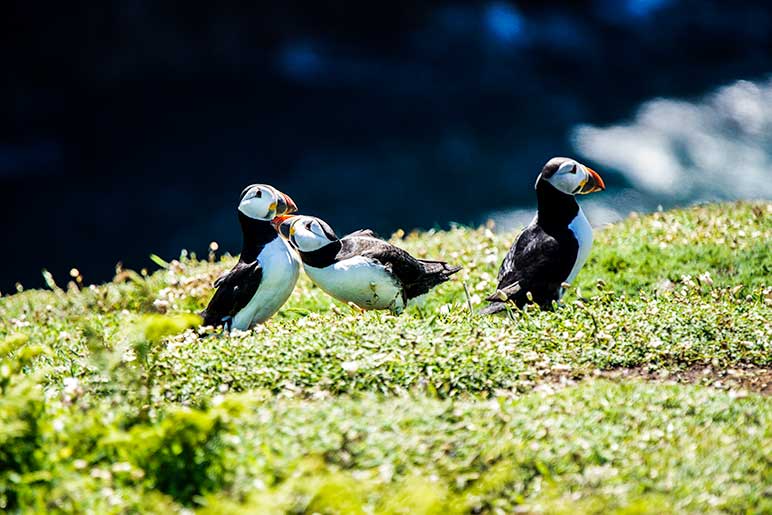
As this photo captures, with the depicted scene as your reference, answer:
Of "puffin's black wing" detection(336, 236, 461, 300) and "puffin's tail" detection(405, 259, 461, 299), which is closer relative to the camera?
"puffin's black wing" detection(336, 236, 461, 300)

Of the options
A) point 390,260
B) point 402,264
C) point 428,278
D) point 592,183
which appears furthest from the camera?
point 428,278

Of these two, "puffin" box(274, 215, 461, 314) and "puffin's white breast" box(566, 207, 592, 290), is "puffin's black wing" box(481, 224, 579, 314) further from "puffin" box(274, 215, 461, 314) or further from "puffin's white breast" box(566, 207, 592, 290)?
"puffin" box(274, 215, 461, 314)

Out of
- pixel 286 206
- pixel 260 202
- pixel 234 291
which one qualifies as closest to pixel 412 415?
pixel 234 291

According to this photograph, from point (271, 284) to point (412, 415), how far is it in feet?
8.08

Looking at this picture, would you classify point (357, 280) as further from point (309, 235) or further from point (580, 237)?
point (580, 237)

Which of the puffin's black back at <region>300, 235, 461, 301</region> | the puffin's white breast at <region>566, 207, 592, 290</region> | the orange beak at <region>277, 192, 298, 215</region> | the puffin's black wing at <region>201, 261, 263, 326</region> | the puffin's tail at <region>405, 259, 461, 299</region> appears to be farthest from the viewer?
the puffin's tail at <region>405, 259, 461, 299</region>

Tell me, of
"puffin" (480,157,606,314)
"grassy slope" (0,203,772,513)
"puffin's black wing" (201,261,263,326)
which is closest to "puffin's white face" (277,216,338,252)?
"puffin's black wing" (201,261,263,326)

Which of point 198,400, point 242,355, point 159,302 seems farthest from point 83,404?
point 159,302

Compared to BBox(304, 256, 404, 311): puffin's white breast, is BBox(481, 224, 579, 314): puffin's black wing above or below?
above

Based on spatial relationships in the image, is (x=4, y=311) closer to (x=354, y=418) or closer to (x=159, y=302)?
(x=159, y=302)

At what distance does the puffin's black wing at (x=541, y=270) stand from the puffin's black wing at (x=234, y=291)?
164 cm

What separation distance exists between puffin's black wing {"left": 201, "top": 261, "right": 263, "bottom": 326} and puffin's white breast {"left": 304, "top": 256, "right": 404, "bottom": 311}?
0.42 meters

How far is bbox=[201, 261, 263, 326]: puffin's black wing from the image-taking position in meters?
6.45

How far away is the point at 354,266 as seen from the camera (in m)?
6.49
